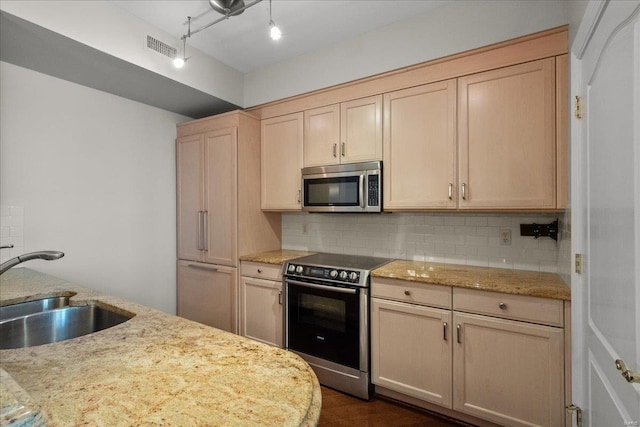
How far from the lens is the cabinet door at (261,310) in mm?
2664

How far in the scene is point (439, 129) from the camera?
7.16ft

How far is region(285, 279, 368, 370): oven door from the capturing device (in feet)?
7.40

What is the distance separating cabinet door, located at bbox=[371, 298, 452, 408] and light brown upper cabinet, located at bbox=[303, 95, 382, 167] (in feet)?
3.87

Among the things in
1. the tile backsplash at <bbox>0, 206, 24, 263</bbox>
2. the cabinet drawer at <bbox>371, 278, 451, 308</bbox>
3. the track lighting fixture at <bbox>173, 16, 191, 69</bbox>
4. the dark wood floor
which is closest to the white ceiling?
the track lighting fixture at <bbox>173, 16, 191, 69</bbox>

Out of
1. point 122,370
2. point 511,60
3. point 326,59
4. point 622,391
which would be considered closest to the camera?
point 122,370

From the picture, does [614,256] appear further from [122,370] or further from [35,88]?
[35,88]

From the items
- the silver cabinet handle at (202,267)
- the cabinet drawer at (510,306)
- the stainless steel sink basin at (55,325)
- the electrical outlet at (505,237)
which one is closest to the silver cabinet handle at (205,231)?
the silver cabinet handle at (202,267)

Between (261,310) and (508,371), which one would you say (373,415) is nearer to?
(508,371)

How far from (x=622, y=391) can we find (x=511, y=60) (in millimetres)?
1836

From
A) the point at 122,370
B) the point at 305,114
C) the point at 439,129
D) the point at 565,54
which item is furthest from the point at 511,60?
the point at 122,370

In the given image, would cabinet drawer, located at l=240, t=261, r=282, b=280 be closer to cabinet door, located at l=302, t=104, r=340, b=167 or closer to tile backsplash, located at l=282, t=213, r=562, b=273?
tile backsplash, located at l=282, t=213, r=562, b=273

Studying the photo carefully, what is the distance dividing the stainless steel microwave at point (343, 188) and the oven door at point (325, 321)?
25.9 inches

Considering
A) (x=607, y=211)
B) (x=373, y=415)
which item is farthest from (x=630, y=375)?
(x=373, y=415)

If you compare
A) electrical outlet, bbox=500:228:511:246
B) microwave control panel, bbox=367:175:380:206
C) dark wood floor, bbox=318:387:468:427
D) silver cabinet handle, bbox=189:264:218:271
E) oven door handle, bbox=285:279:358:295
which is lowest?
dark wood floor, bbox=318:387:468:427
